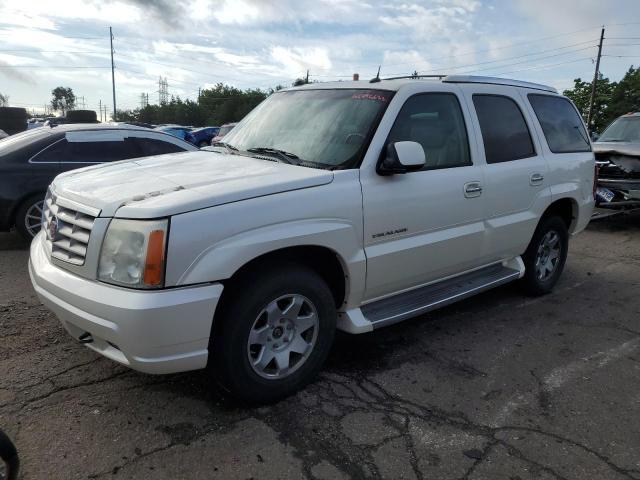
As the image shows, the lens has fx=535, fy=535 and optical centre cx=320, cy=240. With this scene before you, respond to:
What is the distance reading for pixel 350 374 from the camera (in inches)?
143

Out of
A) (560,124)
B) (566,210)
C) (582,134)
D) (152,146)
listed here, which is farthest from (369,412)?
(152,146)

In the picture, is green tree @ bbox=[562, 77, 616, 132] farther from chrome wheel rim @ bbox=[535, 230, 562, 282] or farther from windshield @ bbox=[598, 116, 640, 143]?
chrome wheel rim @ bbox=[535, 230, 562, 282]

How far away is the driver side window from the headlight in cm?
175

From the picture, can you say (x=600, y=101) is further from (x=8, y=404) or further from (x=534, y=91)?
(x=8, y=404)

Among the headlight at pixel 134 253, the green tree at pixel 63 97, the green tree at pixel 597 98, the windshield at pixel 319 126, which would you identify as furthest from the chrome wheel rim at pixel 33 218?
the green tree at pixel 63 97

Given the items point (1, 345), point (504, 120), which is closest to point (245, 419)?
point (1, 345)

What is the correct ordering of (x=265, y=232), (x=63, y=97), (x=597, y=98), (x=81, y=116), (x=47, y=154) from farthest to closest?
1. (x=63, y=97)
2. (x=597, y=98)
3. (x=81, y=116)
4. (x=47, y=154)
5. (x=265, y=232)

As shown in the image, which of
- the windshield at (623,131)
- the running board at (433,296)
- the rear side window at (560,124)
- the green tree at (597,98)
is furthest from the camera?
the green tree at (597,98)

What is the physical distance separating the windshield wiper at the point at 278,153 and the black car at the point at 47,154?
3890 millimetres

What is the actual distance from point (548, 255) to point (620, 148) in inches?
190

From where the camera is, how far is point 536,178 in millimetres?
4801

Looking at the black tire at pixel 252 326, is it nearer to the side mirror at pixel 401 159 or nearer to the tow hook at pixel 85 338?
the tow hook at pixel 85 338

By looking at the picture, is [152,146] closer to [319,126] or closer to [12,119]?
[319,126]

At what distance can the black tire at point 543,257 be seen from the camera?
16.9 feet
